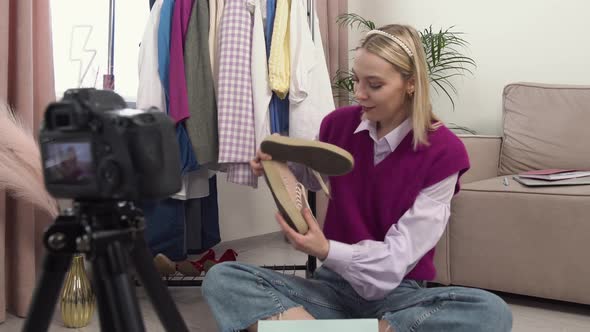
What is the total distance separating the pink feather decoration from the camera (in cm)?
178

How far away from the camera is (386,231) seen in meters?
1.47

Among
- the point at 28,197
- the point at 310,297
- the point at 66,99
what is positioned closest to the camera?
the point at 66,99

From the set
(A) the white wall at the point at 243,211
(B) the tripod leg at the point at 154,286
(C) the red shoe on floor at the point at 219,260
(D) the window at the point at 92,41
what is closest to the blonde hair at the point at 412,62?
(B) the tripod leg at the point at 154,286

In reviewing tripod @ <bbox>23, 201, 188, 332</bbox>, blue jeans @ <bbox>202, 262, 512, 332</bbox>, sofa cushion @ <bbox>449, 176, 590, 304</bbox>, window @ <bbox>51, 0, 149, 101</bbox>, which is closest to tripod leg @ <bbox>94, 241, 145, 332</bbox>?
tripod @ <bbox>23, 201, 188, 332</bbox>

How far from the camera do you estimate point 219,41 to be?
2.14m

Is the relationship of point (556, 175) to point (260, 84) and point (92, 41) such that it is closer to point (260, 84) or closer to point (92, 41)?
point (260, 84)

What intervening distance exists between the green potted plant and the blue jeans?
6.77ft

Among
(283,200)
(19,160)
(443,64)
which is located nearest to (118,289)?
(283,200)

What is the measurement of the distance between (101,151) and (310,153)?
636mm

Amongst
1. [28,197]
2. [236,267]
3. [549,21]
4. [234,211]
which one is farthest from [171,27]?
[549,21]

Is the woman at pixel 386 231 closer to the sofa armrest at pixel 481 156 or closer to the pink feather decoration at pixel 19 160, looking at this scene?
the pink feather decoration at pixel 19 160

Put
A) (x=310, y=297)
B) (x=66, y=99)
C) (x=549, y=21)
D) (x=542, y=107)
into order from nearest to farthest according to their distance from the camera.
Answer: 1. (x=66, y=99)
2. (x=310, y=297)
3. (x=542, y=107)
4. (x=549, y=21)

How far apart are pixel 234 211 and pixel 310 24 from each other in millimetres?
1147

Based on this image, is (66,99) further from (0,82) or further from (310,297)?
(0,82)
